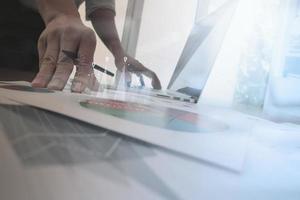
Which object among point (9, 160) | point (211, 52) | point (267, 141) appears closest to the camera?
point (9, 160)

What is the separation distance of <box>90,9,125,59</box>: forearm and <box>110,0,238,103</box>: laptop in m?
0.07

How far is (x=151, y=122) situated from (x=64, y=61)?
0.10m

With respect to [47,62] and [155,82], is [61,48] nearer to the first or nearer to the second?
[47,62]

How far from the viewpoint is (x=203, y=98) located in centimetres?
46

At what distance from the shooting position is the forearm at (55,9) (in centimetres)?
30

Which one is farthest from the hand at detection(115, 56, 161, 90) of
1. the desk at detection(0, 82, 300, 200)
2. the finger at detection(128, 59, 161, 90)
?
the desk at detection(0, 82, 300, 200)

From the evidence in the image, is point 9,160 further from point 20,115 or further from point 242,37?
point 242,37

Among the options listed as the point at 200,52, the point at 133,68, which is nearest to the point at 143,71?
the point at 133,68

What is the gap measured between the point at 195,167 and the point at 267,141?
13 cm

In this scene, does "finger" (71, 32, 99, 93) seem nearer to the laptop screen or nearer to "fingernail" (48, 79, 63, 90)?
"fingernail" (48, 79, 63, 90)

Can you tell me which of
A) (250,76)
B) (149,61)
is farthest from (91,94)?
(250,76)

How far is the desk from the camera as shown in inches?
6.7

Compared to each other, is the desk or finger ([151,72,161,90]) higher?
finger ([151,72,161,90])

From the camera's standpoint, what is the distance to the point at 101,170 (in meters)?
0.18
